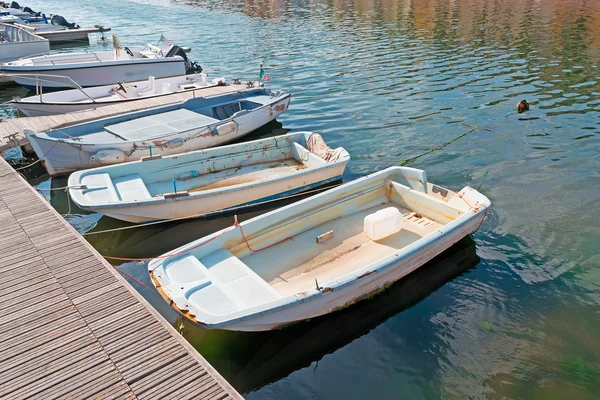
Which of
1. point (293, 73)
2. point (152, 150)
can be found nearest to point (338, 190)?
point (152, 150)

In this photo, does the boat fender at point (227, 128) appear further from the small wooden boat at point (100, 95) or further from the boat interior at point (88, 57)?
the boat interior at point (88, 57)

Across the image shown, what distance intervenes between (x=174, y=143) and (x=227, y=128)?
7.29 ft

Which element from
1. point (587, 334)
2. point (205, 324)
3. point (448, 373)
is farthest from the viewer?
point (587, 334)

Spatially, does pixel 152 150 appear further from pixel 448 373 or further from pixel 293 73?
pixel 293 73

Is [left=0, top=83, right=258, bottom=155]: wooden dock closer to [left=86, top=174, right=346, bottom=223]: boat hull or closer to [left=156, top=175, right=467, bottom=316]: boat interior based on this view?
[left=86, top=174, right=346, bottom=223]: boat hull

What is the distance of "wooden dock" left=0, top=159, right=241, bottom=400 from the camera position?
5945 millimetres

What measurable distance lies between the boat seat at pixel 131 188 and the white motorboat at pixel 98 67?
13.6m

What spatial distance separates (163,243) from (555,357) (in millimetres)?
9343

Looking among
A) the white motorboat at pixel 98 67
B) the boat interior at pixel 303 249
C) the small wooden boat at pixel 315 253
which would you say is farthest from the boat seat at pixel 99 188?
the white motorboat at pixel 98 67

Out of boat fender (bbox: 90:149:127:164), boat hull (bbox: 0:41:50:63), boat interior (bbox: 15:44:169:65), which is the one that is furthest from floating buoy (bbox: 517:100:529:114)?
boat hull (bbox: 0:41:50:63)

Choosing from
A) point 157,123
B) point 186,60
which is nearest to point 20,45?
point 186,60

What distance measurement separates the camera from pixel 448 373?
790 centimetres

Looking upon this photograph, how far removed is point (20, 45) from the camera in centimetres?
2950

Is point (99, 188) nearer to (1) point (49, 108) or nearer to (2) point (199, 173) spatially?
(2) point (199, 173)
